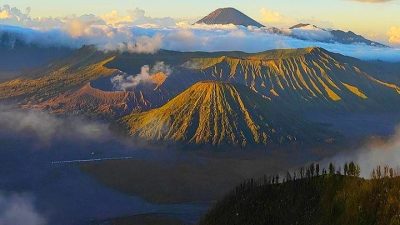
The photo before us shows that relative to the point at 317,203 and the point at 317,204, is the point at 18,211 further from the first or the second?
the point at 317,204

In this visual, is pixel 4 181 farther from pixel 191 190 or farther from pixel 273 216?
pixel 273 216

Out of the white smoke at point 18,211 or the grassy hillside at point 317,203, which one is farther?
the white smoke at point 18,211

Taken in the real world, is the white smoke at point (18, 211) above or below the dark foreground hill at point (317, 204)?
below

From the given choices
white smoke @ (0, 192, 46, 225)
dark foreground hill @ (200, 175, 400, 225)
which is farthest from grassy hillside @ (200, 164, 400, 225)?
white smoke @ (0, 192, 46, 225)

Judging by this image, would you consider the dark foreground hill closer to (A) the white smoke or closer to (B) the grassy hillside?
(B) the grassy hillside

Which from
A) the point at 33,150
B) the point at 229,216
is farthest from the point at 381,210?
the point at 33,150

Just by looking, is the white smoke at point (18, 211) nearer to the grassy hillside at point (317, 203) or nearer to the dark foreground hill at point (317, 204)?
the grassy hillside at point (317, 203)

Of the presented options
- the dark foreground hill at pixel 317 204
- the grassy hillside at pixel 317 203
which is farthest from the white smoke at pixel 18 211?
the dark foreground hill at pixel 317 204

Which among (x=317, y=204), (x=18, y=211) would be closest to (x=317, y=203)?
(x=317, y=204)
